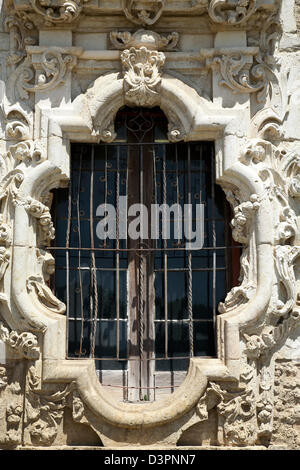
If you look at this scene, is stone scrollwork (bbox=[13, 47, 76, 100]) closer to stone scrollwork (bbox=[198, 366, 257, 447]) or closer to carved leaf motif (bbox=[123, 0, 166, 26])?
carved leaf motif (bbox=[123, 0, 166, 26])

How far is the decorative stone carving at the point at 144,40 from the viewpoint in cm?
652

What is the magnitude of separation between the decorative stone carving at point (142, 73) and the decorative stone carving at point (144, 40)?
0.19ft

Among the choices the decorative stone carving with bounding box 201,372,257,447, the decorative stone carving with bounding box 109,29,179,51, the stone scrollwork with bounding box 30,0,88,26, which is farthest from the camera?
the decorative stone carving with bounding box 109,29,179,51

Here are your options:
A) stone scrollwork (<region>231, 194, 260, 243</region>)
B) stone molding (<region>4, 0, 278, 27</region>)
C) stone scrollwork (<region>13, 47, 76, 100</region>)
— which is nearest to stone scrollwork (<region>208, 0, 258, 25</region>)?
stone molding (<region>4, 0, 278, 27</region>)

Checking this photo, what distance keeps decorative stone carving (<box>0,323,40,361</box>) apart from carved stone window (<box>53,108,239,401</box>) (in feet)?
1.14

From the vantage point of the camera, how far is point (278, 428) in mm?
6184

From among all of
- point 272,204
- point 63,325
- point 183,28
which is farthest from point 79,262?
point 183,28

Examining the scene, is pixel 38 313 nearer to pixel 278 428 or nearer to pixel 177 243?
pixel 177 243

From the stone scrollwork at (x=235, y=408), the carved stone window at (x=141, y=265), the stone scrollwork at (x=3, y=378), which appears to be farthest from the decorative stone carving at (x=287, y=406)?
the stone scrollwork at (x=3, y=378)

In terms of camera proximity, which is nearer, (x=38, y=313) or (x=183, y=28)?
(x=38, y=313)

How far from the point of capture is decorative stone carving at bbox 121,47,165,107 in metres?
6.47

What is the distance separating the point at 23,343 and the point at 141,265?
41.1 inches

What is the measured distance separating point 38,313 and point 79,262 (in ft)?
1.81

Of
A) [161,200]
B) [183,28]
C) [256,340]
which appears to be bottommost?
[256,340]
